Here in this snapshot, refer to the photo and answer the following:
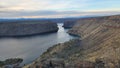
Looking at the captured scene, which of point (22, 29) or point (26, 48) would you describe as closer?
point (26, 48)

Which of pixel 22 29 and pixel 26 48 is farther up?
pixel 22 29

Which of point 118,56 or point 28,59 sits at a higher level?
point 118,56

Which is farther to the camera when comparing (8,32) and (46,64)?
(8,32)

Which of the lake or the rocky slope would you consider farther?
the rocky slope

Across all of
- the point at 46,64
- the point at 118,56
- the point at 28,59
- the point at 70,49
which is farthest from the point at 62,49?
the point at 118,56

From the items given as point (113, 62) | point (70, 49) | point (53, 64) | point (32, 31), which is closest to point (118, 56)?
point (113, 62)

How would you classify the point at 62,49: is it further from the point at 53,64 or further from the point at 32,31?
the point at 32,31

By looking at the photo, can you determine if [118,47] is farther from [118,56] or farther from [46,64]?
[46,64]

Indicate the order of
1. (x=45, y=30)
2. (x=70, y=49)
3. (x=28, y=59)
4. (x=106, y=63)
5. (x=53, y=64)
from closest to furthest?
(x=106, y=63)
(x=53, y=64)
(x=70, y=49)
(x=28, y=59)
(x=45, y=30)

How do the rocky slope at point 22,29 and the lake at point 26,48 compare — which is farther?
the rocky slope at point 22,29

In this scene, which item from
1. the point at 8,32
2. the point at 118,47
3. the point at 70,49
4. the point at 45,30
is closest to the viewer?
the point at 118,47
